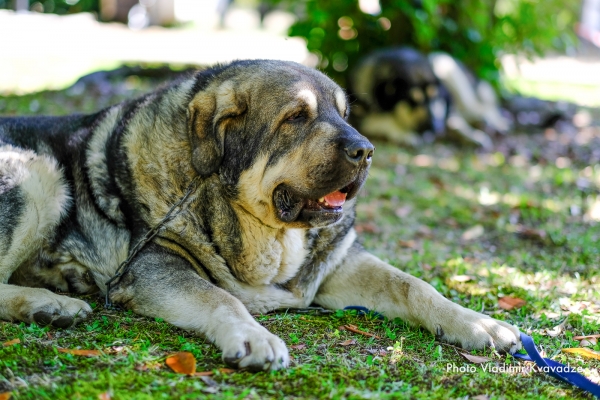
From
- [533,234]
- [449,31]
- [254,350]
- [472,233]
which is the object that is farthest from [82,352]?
[449,31]

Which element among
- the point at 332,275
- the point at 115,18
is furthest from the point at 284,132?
the point at 115,18

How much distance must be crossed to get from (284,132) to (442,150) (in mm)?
6921

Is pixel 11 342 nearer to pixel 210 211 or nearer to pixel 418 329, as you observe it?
pixel 210 211

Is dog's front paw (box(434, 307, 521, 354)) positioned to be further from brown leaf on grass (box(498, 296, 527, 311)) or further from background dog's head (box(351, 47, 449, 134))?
background dog's head (box(351, 47, 449, 134))

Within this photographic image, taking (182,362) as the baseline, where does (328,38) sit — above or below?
above

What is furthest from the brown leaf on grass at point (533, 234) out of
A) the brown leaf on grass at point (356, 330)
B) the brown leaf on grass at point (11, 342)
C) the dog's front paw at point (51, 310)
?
the brown leaf on grass at point (11, 342)

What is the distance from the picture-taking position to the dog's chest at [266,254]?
3848mm

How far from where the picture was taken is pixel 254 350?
304cm

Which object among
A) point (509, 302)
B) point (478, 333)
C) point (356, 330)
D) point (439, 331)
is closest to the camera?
point (478, 333)

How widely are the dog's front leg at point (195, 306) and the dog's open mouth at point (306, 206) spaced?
0.57 meters

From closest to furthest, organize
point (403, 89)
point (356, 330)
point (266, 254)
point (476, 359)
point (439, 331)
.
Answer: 1. point (476, 359)
2. point (439, 331)
3. point (356, 330)
4. point (266, 254)
5. point (403, 89)

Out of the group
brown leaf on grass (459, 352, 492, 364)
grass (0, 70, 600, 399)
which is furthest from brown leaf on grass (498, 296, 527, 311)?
brown leaf on grass (459, 352, 492, 364)

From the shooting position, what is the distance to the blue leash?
9.86 feet

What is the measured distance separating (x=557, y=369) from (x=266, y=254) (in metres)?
1.70
